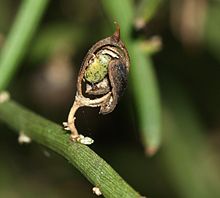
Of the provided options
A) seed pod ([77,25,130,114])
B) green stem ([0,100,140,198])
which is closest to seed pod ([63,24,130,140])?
seed pod ([77,25,130,114])

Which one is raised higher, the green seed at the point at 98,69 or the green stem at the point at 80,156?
the green seed at the point at 98,69

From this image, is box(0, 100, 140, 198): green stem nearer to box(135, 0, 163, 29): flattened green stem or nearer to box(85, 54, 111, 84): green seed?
box(85, 54, 111, 84): green seed

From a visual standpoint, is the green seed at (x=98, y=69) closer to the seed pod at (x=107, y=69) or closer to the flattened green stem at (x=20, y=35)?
the seed pod at (x=107, y=69)

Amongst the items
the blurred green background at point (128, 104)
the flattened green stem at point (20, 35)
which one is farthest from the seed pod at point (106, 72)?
the blurred green background at point (128, 104)

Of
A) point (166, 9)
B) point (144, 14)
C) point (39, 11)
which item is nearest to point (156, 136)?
point (144, 14)

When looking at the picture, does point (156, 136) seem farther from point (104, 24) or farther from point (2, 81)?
point (104, 24)
